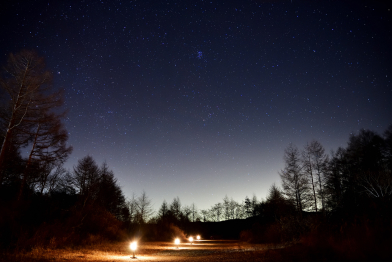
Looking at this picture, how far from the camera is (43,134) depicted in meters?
17.7

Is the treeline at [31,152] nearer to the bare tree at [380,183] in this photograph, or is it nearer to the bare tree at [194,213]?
the bare tree at [380,183]

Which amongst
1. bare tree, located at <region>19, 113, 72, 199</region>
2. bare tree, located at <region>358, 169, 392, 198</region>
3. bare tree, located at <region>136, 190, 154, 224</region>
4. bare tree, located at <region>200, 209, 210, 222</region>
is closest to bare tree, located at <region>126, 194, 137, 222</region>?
bare tree, located at <region>136, 190, 154, 224</region>

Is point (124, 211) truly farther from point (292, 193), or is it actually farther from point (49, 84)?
point (49, 84)

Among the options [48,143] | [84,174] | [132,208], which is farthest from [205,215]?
[48,143]

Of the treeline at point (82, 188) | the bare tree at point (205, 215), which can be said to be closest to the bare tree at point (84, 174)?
the treeline at point (82, 188)

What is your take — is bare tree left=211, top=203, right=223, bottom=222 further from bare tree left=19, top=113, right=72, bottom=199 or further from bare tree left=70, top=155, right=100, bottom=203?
bare tree left=19, top=113, right=72, bottom=199

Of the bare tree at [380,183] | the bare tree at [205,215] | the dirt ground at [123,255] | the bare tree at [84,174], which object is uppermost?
the bare tree at [84,174]

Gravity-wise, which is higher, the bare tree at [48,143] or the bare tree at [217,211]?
the bare tree at [48,143]

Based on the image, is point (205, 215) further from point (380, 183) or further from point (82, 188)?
point (380, 183)

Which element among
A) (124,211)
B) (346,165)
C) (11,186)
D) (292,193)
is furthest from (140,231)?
(346,165)

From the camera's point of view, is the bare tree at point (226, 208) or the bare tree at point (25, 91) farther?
the bare tree at point (226, 208)

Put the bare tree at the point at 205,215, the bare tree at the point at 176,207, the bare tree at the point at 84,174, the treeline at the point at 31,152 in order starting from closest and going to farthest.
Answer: the treeline at the point at 31,152 → the bare tree at the point at 84,174 → the bare tree at the point at 176,207 → the bare tree at the point at 205,215

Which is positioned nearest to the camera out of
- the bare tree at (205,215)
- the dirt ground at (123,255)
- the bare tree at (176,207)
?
the dirt ground at (123,255)

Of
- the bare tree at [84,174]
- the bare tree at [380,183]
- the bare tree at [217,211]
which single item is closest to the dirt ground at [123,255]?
the bare tree at [380,183]
